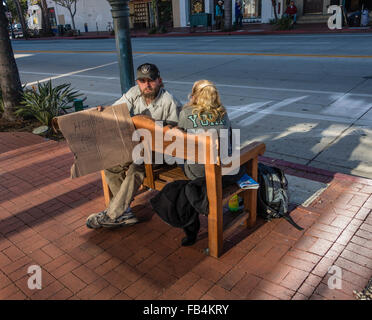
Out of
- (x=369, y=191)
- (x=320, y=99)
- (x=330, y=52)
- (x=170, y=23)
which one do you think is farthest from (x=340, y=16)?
(x=369, y=191)

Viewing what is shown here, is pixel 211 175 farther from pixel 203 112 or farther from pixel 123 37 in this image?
pixel 123 37

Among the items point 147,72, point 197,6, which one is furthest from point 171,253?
point 197,6

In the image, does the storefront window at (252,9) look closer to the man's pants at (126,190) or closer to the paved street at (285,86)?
the paved street at (285,86)

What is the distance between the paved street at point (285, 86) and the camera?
638 cm

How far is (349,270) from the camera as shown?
3381 mm

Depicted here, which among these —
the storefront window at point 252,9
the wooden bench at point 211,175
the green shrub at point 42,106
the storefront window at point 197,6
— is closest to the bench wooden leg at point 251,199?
the wooden bench at point 211,175

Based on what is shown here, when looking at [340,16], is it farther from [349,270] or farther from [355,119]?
[349,270]

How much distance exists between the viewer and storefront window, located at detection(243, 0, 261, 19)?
32.9 metres

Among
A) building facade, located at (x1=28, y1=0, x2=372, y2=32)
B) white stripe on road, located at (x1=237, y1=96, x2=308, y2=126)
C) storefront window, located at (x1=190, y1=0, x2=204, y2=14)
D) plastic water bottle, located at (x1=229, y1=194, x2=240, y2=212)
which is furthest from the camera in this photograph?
storefront window, located at (x1=190, y1=0, x2=204, y2=14)

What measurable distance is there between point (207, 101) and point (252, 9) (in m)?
33.0

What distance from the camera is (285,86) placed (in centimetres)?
1013

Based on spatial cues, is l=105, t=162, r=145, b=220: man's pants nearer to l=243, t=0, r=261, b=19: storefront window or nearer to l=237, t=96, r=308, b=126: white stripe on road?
l=237, t=96, r=308, b=126: white stripe on road

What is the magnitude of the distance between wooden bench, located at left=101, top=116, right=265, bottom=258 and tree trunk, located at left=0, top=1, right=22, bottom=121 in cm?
517

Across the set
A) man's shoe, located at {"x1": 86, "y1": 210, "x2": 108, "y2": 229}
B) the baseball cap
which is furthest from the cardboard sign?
man's shoe, located at {"x1": 86, "y1": 210, "x2": 108, "y2": 229}
